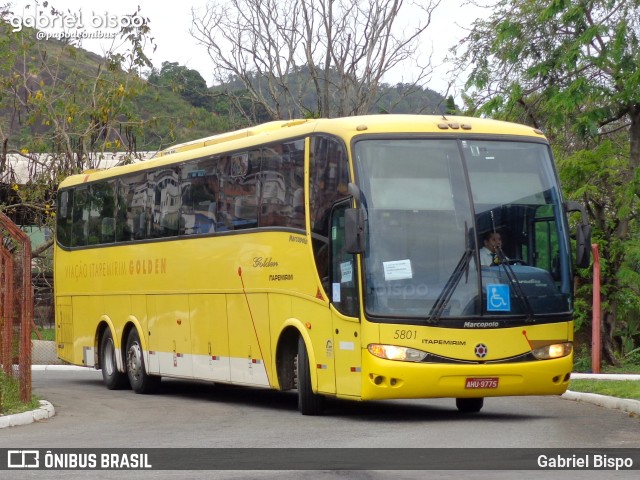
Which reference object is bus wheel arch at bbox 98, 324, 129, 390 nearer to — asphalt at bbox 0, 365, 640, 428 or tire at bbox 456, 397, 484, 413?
asphalt at bbox 0, 365, 640, 428

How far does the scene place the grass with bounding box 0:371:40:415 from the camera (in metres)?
16.0

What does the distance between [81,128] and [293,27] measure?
27.3 feet

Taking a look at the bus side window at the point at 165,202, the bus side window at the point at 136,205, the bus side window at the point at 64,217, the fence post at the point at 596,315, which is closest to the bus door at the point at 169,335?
the bus side window at the point at 165,202

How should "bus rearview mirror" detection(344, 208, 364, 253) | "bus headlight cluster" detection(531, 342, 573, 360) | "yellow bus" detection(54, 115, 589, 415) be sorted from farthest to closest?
1. "bus headlight cluster" detection(531, 342, 573, 360)
2. "yellow bus" detection(54, 115, 589, 415)
3. "bus rearview mirror" detection(344, 208, 364, 253)

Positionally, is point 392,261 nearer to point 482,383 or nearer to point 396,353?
point 396,353

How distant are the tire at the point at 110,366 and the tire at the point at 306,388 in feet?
23.4

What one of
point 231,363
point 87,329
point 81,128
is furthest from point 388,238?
point 81,128

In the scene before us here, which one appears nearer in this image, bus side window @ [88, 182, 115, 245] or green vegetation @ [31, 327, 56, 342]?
bus side window @ [88, 182, 115, 245]

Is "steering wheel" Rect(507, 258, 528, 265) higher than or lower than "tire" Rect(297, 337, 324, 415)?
higher

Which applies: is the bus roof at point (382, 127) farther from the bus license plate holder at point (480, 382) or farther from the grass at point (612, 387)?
the grass at point (612, 387)

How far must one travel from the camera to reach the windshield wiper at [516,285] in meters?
15.4

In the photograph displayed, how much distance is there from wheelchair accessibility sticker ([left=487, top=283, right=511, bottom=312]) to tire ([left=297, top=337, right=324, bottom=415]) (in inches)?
99.4

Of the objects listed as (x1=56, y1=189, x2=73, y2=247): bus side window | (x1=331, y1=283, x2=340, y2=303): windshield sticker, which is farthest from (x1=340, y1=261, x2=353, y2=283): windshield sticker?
(x1=56, y1=189, x2=73, y2=247): bus side window

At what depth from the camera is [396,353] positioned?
49.2 ft
